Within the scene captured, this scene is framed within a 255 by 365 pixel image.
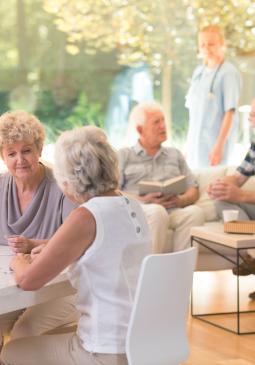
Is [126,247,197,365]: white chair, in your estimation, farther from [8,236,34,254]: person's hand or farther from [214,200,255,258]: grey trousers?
[214,200,255,258]: grey trousers

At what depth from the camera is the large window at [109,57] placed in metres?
4.48

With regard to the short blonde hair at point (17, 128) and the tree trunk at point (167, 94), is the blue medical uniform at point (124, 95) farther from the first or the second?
the short blonde hair at point (17, 128)

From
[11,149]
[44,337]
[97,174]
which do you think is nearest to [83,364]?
[44,337]

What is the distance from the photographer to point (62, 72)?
459cm

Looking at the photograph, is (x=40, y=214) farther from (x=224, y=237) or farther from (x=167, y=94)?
(x=167, y=94)

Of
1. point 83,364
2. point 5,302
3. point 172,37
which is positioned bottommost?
point 83,364

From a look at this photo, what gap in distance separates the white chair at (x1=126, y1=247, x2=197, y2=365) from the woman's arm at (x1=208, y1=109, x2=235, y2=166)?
3.51m

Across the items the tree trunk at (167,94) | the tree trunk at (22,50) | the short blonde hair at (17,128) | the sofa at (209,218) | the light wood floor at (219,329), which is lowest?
the light wood floor at (219,329)

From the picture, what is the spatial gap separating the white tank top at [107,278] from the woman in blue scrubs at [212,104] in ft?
11.7

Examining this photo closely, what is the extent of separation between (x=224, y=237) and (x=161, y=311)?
129cm

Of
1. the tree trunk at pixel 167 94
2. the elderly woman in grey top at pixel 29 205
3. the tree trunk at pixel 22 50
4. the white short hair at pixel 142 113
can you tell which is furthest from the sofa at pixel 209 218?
the tree trunk at pixel 22 50

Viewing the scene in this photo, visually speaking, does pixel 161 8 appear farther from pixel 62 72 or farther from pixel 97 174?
pixel 97 174

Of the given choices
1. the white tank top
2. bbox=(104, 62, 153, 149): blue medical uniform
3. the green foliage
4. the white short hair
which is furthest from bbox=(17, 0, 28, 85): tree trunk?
the white tank top

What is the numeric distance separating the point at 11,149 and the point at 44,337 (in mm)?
765
